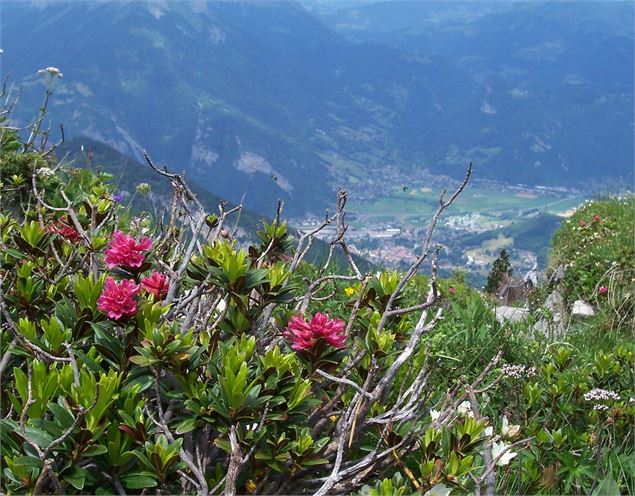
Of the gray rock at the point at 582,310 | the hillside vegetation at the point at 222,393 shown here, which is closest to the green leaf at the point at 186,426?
the hillside vegetation at the point at 222,393

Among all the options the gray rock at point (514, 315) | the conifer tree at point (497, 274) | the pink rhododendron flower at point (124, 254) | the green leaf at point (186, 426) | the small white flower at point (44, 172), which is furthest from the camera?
the conifer tree at point (497, 274)

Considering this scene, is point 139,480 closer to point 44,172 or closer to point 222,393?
point 222,393

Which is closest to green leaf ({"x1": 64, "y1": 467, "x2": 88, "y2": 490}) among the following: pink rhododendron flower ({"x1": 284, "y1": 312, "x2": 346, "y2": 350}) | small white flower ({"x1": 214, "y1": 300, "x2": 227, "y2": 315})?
pink rhododendron flower ({"x1": 284, "y1": 312, "x2": 346, "y2": 350})

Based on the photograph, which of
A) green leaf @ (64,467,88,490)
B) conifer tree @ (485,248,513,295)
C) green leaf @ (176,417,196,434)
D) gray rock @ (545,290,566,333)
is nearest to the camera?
green leaf @ (64,467,88,490)

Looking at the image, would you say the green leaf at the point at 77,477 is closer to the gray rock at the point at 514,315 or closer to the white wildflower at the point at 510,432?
the white wildflower at the point at 510,432

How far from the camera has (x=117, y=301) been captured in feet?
6.47

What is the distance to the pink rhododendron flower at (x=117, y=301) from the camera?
197 centimetres

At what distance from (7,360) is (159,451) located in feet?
2.43

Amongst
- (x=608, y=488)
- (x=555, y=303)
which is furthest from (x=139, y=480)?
(x=555, y=303)

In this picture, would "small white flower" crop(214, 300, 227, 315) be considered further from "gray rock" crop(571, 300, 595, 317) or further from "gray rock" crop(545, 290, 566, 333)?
"gray rock" crop(571, 300, 595, 317)

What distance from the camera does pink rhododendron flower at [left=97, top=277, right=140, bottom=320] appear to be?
6.45 feet

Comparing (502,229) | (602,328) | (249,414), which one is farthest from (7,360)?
(502,229)

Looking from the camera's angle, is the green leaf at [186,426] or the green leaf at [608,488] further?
the green leaf at [608,488]

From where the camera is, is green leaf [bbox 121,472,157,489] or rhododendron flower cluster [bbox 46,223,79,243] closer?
green leaf [bbox 121,472,157,489]
